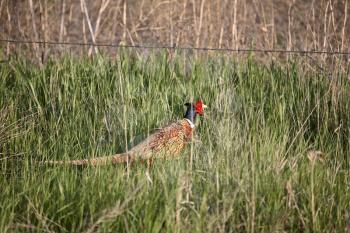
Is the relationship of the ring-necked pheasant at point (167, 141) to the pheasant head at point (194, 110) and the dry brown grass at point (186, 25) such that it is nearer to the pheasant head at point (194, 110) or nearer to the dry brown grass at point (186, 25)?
the pheasant head at point (194, 110)

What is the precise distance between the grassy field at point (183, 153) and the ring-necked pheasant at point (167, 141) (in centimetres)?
10

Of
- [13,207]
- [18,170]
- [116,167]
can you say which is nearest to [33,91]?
[18,170]

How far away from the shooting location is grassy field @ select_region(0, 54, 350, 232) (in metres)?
3.45

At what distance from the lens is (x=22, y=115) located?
16.9ft

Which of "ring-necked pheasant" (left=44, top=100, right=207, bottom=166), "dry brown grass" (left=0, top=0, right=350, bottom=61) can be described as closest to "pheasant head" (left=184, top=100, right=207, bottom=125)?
"ring-necked pheasant" (left=44, top=100, right=207, bottom=166)

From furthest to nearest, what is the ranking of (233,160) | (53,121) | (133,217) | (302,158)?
(53,121) < (302,158) < (233,160) < (133,217)

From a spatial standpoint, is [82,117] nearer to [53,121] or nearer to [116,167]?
[53,121]

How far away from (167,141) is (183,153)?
1.07ft

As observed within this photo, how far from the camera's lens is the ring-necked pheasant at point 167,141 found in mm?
4496

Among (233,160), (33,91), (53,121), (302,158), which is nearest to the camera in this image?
(233,160)

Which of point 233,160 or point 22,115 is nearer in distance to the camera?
point 233,160

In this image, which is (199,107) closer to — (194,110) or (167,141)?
(194,110)

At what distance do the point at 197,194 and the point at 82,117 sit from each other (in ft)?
5.44

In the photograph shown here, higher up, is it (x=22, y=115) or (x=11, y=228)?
(x=22, y=115)
